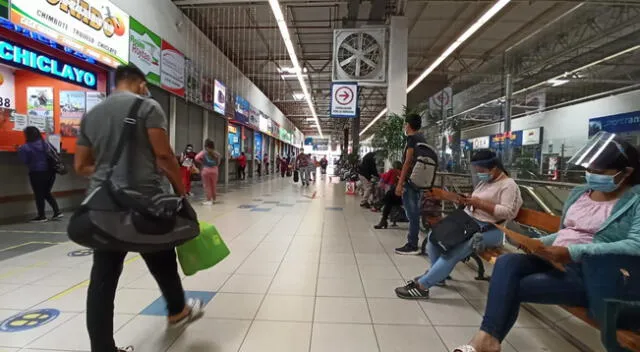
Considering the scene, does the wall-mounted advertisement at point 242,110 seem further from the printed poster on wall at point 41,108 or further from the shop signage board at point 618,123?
the shop signage board at point 618,123

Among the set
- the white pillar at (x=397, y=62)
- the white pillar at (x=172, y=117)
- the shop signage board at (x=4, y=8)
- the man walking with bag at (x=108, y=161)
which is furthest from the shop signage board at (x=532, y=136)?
the shop signage board at (x=4, y=8)

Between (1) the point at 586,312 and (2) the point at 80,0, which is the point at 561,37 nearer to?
(1) the point at 586,312

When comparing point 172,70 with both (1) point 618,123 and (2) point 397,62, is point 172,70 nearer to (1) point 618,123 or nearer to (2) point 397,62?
(2) point 397,62

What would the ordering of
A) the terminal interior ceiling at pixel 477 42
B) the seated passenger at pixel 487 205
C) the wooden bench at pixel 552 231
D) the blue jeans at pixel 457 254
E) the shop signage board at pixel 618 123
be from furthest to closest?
the terminal interior ceiling at pixel 477 42 → the shop signage board at pixel 618 123 → the blue jeans at pixel 457 254 → the seated passenger at pixel 487 205 → the wooden bench at pixel 552 231

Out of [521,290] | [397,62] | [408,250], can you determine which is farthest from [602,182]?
[397,62]

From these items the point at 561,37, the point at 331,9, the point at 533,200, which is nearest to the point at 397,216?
the point at 533,200

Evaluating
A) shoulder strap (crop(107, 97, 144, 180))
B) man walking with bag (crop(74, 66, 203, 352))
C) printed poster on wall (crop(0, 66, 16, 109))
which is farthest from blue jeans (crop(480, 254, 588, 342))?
printed poster on wall (crop(0, 66, 16, 109))

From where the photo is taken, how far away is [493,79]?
27.7ft

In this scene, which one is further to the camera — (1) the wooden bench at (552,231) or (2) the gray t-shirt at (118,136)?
(2) the gray t-shirt at (118,136)

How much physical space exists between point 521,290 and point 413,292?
1.06 metres

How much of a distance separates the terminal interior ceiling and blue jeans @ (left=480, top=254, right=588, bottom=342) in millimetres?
6489

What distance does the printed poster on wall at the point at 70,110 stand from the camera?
6062 mm

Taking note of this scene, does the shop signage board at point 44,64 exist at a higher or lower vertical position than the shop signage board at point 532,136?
higher

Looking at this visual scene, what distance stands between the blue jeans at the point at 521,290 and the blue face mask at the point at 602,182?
37cm
